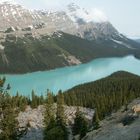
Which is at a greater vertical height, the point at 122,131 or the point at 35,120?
the point at 122,131

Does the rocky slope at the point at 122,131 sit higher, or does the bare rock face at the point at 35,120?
the rocky slope at the point at 122,131

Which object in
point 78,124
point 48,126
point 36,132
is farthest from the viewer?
point 36,132

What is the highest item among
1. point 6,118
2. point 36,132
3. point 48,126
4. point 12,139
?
point 6,118

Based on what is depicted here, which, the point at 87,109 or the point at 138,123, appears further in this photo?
the point at 87,109

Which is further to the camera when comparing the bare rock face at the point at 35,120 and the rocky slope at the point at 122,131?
the bare rock face at the point at 35,120

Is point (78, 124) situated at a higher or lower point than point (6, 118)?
lower

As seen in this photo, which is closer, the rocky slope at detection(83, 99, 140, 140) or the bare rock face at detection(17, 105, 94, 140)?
the rocky slope at detection(83, 99, 140, 140)

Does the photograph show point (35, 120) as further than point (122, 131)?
Yes

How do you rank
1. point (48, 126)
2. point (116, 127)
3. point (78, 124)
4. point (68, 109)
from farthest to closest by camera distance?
point (68, 109) < point (78, 124) < point (48, 126) < point (116, 127)

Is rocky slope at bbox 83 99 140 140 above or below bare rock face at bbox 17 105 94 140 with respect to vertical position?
above

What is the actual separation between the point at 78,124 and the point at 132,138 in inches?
1835

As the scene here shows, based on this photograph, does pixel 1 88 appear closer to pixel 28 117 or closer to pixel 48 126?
pixel 48 126

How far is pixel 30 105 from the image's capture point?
6491 inches

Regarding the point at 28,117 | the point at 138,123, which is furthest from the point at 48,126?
the point at 28,117
